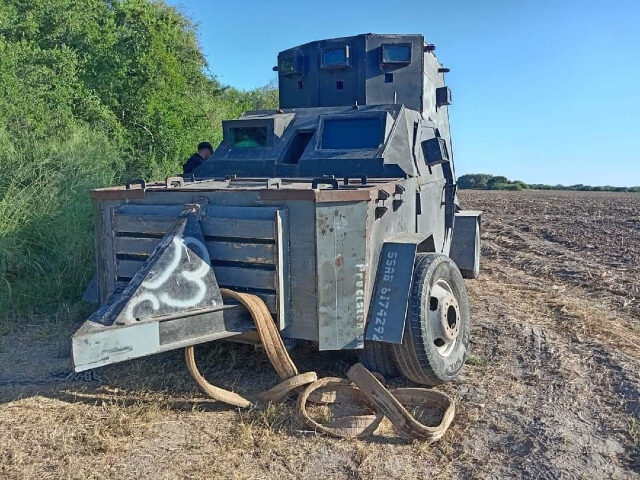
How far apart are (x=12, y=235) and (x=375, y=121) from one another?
4.51m

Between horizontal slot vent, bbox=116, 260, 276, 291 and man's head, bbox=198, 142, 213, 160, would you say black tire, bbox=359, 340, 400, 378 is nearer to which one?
horizontal slot vent, bbox=116, 260, 276, 291

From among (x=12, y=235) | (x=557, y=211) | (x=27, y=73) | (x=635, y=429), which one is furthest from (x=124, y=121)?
(x=557, y=211)

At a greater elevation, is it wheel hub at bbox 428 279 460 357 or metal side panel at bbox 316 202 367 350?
metal side panel at bbox 316 202 367 350

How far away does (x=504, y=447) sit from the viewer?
3416mm

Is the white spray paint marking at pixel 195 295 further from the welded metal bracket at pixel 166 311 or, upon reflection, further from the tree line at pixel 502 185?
the tree line at pixel 502 185

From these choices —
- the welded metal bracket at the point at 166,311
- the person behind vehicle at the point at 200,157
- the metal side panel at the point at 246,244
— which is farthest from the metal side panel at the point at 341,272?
the person behind vehicle at the point at 200,157

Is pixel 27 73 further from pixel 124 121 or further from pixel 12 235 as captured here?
pixel 12 235

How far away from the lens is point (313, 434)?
3527 millimetres

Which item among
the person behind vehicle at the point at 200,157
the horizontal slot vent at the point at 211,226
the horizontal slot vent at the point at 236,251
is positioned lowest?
the horizontal slot vent at the point at 236,251

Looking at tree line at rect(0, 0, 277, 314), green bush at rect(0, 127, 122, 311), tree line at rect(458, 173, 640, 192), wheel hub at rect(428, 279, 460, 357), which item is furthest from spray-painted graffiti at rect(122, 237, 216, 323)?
tree line at rect(458, 173, 640, 192)

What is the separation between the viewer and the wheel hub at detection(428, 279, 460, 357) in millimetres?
4266

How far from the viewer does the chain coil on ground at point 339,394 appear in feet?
11.6

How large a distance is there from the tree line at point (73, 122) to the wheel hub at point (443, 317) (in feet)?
12.9

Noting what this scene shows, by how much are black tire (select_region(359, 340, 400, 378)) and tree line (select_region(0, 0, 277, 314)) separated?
358cm
